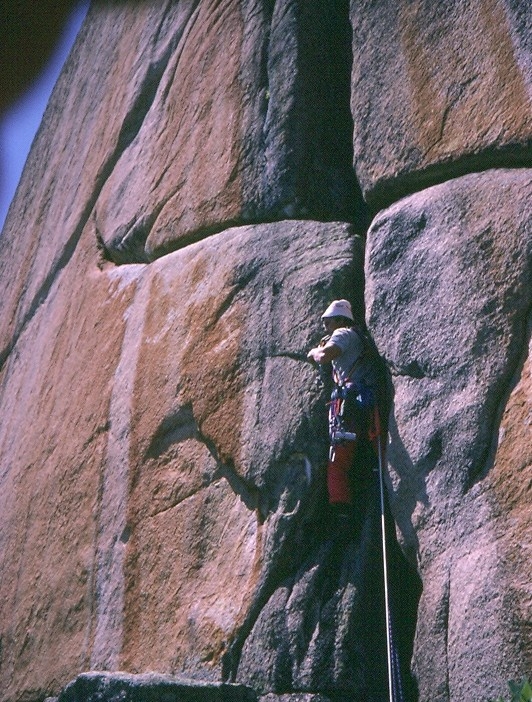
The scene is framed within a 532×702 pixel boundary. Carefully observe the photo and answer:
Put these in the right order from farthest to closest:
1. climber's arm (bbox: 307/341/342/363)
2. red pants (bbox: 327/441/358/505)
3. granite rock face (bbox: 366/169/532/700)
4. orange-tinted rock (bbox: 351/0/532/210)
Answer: climber's arm (bbox: 307/341/342/363) → red pants (bbox: 327/441/358/505) → orange-tinted rock (bbox: 351/0/532/210) → granite rock face (bbox: 366/169/532/700)

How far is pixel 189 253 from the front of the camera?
6918 mm

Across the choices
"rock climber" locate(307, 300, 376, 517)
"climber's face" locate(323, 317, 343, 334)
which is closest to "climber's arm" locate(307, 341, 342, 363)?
"rock climber" locate(307, 300, 376, 517)

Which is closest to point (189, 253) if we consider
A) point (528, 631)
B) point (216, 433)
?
point (216, 433)

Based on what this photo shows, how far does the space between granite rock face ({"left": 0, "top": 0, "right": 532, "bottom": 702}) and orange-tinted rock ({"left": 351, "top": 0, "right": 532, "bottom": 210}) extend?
0.02 metres

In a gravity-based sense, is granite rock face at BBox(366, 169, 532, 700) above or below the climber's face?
below

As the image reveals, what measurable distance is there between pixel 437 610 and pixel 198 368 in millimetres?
2484

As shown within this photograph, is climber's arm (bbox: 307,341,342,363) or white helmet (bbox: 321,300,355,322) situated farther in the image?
white helmet (bbox: 321,300,355,322)

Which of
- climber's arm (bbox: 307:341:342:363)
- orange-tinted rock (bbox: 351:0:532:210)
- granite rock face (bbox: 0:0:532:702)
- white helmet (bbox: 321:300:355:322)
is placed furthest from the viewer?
white helmet (bbox: 321:300:355:322)

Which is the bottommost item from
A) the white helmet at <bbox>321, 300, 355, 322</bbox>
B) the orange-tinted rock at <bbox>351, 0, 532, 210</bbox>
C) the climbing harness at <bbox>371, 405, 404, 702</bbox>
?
the climbing harness at <bbox>371, 405, 404, 702</bbox>

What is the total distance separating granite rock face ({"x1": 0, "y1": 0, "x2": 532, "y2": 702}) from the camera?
4574mm

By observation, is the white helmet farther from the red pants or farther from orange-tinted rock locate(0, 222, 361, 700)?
the red pants

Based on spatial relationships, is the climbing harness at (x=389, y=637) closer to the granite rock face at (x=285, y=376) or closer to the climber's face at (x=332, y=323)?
the granite rock face at (x=285, y=376)

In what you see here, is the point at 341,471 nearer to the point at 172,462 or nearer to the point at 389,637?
the point at 389,637

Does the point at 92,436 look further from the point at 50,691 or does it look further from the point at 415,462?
the point at 415,462
